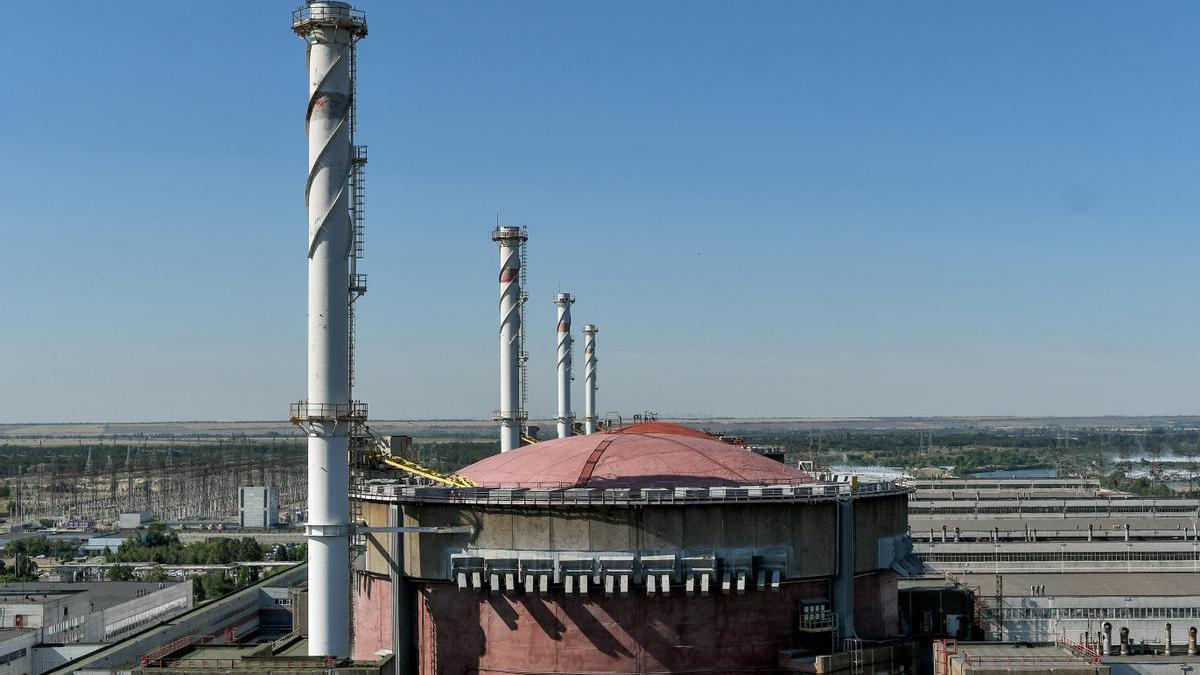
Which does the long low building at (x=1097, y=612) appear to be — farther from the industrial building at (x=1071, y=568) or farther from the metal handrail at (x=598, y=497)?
the metal handrail at (x=598, y=497)

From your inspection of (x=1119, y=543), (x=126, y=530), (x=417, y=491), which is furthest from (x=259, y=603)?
(x=126, y=530)

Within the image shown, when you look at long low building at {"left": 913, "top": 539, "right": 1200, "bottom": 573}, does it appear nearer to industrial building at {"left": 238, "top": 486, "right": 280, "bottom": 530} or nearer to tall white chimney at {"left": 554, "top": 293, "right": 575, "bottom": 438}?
tall white chimney at {"left": 554, "top": 293, "right": 575, "bottom": 438}

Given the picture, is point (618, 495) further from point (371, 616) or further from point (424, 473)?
point (371, 616)

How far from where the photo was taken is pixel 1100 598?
8350cm

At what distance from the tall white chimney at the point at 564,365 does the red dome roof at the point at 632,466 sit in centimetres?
5404

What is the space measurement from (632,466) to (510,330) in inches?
1490

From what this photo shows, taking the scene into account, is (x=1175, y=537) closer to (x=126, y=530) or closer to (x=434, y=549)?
(x=434, y=549)

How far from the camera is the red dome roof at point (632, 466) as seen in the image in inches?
1874

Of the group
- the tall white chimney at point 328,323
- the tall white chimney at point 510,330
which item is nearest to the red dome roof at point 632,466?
the tall white chimney at point 328,323

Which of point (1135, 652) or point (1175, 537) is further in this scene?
point (1175, 537)

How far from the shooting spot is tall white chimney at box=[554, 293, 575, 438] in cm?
10781

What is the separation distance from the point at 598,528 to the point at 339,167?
1605cm

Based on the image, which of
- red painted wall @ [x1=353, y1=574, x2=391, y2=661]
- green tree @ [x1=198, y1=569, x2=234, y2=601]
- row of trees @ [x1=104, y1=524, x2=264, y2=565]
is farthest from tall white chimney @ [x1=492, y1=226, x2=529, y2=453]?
row of trees @ [x1=104, y1=524, x2=264, y2=565]

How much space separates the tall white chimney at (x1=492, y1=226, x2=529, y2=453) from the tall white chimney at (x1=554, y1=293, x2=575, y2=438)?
21.4 m
